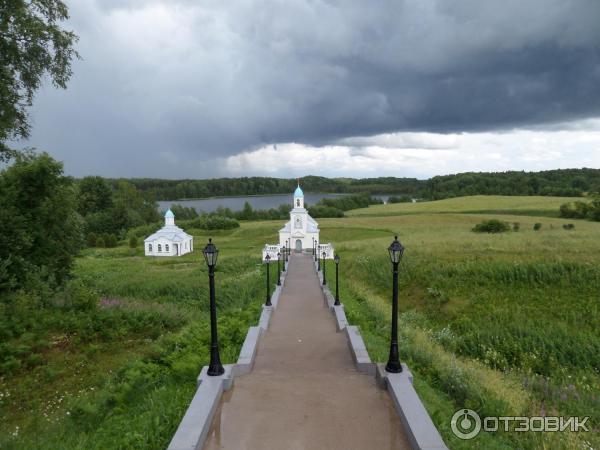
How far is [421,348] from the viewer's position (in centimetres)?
1203

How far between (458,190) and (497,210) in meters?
48.9

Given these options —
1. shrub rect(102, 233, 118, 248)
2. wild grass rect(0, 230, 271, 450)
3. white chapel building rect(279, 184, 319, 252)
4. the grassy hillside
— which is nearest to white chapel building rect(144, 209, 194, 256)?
shrub rect(102, 233, 118, 248)

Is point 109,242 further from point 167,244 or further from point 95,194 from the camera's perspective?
point 95,194

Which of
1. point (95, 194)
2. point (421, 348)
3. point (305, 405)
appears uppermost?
point (95, 194)

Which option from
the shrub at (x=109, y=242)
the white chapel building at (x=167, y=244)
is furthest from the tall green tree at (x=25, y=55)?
the shrub at (x=109, y=242)

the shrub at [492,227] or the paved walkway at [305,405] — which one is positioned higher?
the paved walkway at [305,405]

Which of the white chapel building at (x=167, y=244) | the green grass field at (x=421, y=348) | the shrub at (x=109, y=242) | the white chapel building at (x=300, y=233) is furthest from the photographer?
the shrub at (x=109, y=242)

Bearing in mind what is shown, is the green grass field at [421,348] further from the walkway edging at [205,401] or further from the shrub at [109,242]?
the shrub at [109,242]

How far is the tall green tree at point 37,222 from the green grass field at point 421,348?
4.60 m

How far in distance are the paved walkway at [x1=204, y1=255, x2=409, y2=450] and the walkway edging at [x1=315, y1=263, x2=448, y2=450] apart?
181 millimetres

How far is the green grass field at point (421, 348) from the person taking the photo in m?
7.80

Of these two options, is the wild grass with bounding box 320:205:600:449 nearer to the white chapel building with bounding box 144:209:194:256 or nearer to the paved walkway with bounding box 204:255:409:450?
the paved walkway with bounding box 204:255:409:450

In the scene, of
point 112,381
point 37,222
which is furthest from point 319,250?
point 112,381

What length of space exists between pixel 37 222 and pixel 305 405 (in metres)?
19.2
